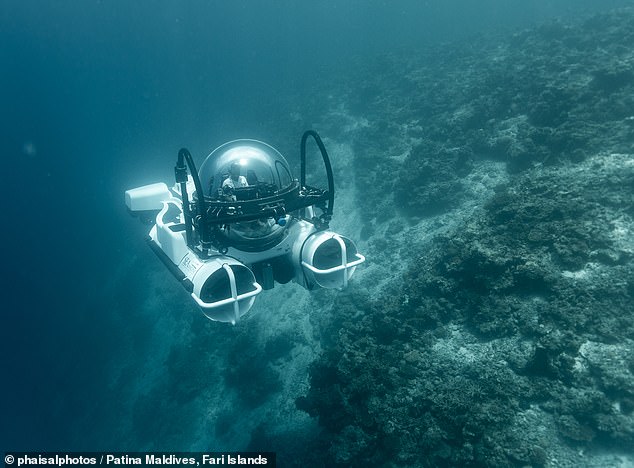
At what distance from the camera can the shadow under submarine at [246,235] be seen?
415cm

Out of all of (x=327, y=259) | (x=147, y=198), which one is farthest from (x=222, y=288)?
(x=147, y=198)

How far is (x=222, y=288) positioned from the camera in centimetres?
421

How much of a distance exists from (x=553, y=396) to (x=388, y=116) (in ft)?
48.1

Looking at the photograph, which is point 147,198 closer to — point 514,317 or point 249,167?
point 249,167

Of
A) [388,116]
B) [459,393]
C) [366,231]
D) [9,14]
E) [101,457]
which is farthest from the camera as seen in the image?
[9,14]

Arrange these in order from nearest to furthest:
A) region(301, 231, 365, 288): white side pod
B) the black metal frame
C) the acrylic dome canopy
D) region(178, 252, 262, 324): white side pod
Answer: region(178, 252, 262, 324): white side pod
the black metal frame
region(301, 231, 365, 288): white side pod
the acrylic dome canopy

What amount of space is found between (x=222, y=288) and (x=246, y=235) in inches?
33.9

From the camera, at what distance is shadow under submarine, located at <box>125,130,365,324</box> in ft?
13.6

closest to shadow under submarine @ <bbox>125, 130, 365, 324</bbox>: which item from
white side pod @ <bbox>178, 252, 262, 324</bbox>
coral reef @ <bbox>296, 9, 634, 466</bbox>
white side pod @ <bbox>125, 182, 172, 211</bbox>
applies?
white side pod @ <bbox>178, 252, 262, 324</bbox>

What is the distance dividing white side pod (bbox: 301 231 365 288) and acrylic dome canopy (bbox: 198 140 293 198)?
2.93 feet

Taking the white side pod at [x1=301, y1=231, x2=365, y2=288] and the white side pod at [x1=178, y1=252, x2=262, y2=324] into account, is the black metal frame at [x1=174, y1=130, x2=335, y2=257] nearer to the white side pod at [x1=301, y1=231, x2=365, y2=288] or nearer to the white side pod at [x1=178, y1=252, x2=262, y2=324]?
the white side pod at [x1=178, y1=252, x2=262, y2=324]

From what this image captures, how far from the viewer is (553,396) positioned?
5051 mm

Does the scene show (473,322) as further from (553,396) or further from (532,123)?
(532,123)

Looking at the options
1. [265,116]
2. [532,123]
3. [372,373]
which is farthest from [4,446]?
[532,123]
